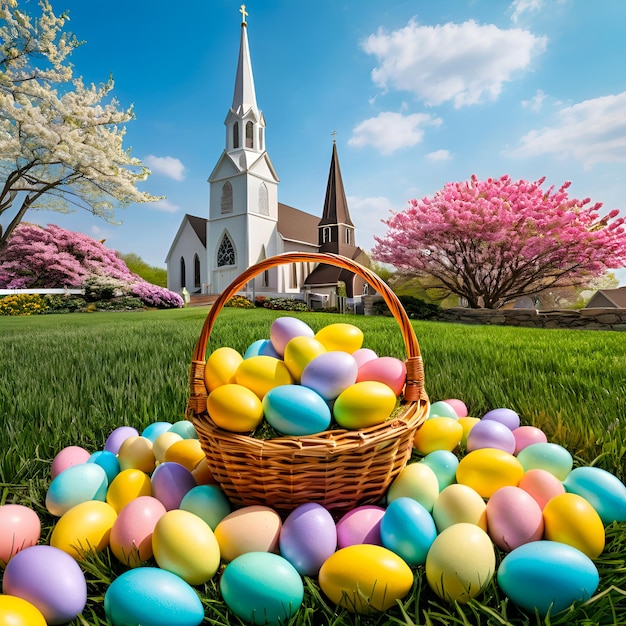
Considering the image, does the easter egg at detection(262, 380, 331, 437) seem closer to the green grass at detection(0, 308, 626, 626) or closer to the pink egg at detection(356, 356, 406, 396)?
the pink egg at detection(356, 356, 406, 396)

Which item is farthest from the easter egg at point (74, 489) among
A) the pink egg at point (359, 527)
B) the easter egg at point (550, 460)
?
the easter egg at point (550, 460)

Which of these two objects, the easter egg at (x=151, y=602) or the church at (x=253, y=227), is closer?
the easter egg at (x=151, y=602)

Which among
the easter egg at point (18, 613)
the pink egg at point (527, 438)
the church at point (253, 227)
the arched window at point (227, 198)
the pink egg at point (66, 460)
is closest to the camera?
the easter egg at point (18, 613)

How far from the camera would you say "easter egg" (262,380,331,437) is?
1.05m

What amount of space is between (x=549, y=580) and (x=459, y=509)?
0.26 meters

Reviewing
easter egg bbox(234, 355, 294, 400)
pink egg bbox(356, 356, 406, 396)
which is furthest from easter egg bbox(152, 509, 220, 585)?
pink egg bbox(356, 356, 406, 396)

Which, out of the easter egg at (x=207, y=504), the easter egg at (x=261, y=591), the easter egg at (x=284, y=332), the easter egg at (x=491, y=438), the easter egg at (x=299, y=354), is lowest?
the easter egg at (x=261, y=591)

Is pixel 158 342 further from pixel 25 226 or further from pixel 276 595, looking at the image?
pixel 25 226

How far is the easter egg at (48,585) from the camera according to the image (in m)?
0.82

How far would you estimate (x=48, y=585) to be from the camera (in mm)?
833

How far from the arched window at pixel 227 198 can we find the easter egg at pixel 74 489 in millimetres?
21482

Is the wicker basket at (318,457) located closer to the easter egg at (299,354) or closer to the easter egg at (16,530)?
the easter egg at (299,354)

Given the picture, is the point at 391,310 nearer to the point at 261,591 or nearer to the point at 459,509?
the point at 459,509

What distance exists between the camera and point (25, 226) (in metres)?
17.6
